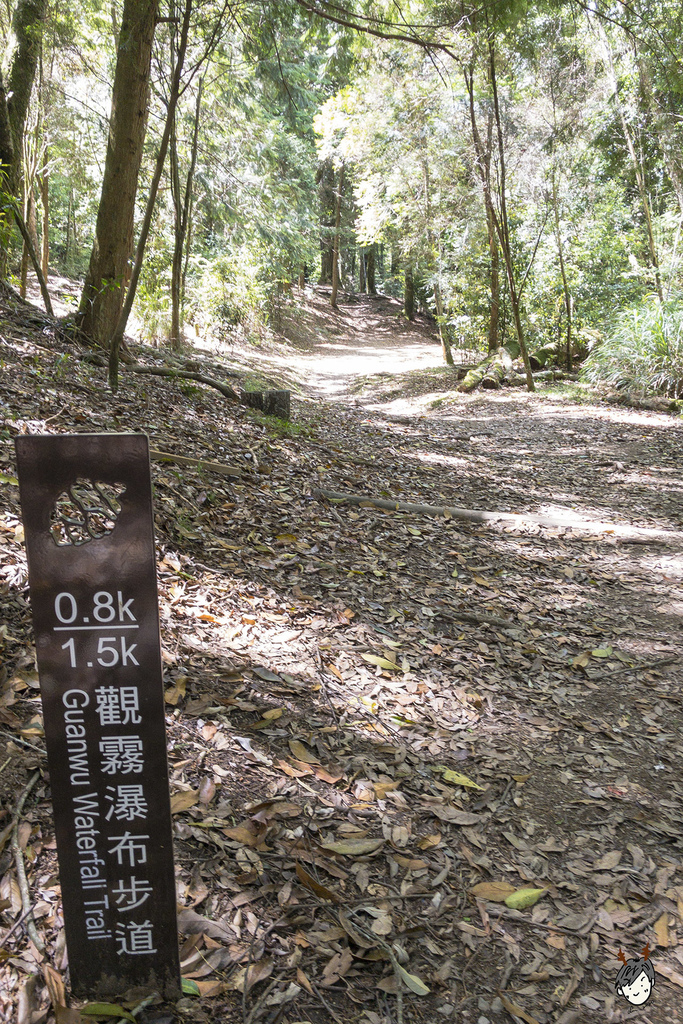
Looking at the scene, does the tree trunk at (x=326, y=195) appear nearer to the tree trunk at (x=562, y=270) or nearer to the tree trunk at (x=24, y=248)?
the tree trunk at (x=562, y=270)

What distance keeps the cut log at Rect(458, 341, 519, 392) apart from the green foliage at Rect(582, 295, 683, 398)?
191cm

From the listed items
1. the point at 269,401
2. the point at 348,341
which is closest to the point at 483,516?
the point at 269,401

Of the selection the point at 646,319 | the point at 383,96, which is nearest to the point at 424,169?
the point at 383,96

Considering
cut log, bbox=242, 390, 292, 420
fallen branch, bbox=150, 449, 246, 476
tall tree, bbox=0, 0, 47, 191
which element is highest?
tall tree, bbox=0, 0, 47, 191

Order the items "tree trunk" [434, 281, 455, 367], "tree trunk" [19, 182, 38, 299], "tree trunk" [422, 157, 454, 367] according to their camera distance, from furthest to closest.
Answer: "tree trunk" [434, 281, 455, 367], "tree trunk" [422, 157, 454, 367], "tree trunk" [19, 182, 38, 299]

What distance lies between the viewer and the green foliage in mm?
10148

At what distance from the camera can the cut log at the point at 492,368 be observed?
13.1 meters

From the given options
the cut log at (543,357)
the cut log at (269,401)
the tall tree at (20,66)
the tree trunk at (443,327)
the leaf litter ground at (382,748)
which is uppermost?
the tall tree at (20,66)

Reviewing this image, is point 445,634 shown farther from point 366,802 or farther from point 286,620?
point 366,802

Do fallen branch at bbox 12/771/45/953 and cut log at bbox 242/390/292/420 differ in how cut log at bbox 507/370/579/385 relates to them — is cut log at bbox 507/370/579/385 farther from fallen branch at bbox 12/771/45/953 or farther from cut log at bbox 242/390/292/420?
fallen branch at bbox 12/771/45/953

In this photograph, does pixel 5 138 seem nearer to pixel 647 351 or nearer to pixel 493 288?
pixel 647 351

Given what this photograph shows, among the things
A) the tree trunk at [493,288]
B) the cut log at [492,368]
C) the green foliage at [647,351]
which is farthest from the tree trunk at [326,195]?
the green foliage at [647,351]

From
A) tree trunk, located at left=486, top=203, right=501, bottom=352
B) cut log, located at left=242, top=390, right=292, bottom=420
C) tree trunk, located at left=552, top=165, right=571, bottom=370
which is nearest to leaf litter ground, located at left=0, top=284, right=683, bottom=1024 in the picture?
cut log, located at left=242, top=390, right=292, bottom=420

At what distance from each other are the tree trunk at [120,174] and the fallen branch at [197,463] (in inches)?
100
